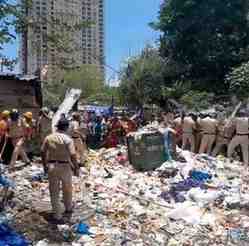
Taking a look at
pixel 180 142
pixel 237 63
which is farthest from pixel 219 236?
pixel 237 63

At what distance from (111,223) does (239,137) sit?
7.02 metres

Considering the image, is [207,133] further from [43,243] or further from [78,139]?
[43,243]

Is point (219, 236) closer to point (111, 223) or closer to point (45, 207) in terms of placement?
point (111, 223)

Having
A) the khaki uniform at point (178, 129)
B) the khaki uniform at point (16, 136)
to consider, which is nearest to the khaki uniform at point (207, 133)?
the khaki uniform at point (178, 129)

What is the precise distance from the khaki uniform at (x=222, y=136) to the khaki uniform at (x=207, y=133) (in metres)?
0.15

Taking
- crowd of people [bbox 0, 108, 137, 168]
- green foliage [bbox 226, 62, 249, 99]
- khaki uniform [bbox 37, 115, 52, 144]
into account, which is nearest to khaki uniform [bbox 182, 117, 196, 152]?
crowd of people [bbox 0, 108, 137, 168]

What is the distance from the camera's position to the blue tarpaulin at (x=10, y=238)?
782cm

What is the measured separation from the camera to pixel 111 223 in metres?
9.23

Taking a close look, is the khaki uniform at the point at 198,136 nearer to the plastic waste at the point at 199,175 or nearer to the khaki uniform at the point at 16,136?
the plastic waste at the point at 199,175

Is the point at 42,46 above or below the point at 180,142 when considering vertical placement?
above

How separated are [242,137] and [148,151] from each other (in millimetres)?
2984

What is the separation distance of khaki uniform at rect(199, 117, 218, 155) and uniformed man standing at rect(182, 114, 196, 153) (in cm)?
27

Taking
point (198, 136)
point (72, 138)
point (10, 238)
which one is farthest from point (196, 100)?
point (10, 238)

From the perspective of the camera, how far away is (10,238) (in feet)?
26.1
